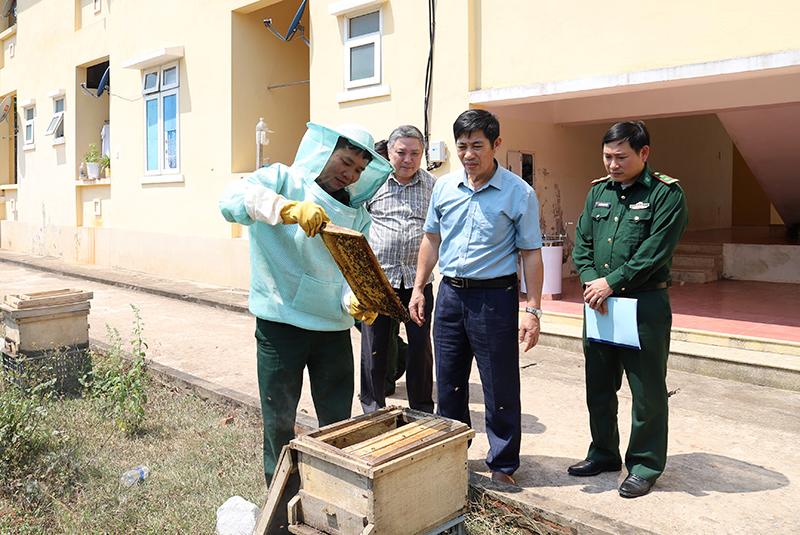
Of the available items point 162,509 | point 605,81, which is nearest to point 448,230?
point 162,509

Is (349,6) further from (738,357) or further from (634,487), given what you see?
(634,487)

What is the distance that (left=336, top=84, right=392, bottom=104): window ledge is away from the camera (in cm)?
870

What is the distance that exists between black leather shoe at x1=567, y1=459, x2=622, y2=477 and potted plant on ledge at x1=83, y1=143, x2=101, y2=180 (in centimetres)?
1377

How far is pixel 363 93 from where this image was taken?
8914mm

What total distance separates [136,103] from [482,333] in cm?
1215

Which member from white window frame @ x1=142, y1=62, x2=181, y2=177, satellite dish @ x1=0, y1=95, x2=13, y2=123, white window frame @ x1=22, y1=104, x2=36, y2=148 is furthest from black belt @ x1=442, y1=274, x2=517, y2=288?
satellite dish @ x1=0, y1=95, x2=13, y2=123

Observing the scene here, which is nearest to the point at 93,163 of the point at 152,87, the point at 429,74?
the point at 152,87

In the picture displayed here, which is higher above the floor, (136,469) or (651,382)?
(651,382)

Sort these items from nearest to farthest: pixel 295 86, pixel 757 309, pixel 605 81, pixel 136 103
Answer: pixel 605 81 < pixel 757 309 < pixel 295 86 < pixel 136 103

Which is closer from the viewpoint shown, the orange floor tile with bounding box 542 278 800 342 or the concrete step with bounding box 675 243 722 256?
the orange floor tile with bounding box 542 278 800 342

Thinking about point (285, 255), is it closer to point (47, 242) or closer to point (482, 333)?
point (482, 333)

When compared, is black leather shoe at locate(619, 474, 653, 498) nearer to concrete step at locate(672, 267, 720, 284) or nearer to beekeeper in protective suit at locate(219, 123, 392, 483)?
beekeeper in protective suit at locate(219, 123, 392, 483)

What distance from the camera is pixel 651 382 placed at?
11.7 ft

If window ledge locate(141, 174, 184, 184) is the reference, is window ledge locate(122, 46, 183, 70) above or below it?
above
